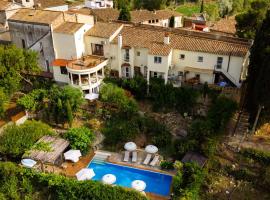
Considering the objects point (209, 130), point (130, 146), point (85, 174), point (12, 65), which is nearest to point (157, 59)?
point (209, 130)

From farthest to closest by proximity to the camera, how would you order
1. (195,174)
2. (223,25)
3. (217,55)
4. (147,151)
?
1. (223,25)
2. (217,55)
3. (147,151)
4. (195,174)

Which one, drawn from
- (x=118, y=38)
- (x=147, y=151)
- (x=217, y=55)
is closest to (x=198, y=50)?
(x=217, y=55)

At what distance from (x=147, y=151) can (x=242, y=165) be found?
441 inches

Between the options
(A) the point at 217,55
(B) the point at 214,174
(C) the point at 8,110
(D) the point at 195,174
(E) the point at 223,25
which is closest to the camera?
(D) the point at 195,174

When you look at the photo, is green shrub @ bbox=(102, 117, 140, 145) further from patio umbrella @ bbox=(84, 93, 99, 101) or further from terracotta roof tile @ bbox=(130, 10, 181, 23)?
terracotta roof tile @ bbox=(130, 10, 181, 23)

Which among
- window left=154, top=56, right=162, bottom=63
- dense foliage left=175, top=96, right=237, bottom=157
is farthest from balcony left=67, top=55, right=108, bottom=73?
dense foliage left=175, top=96, right=237, bottom=157

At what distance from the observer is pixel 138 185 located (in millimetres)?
34781

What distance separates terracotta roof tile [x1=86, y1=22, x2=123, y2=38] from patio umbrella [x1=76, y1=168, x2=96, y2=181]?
20343mm

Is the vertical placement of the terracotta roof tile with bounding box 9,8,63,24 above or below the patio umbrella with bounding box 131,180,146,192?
above

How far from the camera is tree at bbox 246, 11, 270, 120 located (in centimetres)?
3681

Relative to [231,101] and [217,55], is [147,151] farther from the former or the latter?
[217,55]

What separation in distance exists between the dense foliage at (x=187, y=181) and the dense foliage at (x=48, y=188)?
3.72 m

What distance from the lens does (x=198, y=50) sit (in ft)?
147

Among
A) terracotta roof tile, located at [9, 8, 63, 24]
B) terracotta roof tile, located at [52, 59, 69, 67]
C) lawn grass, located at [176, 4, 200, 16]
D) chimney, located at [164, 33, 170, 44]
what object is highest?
terracotta roof tile, located at [9, 8, 63, 24]
